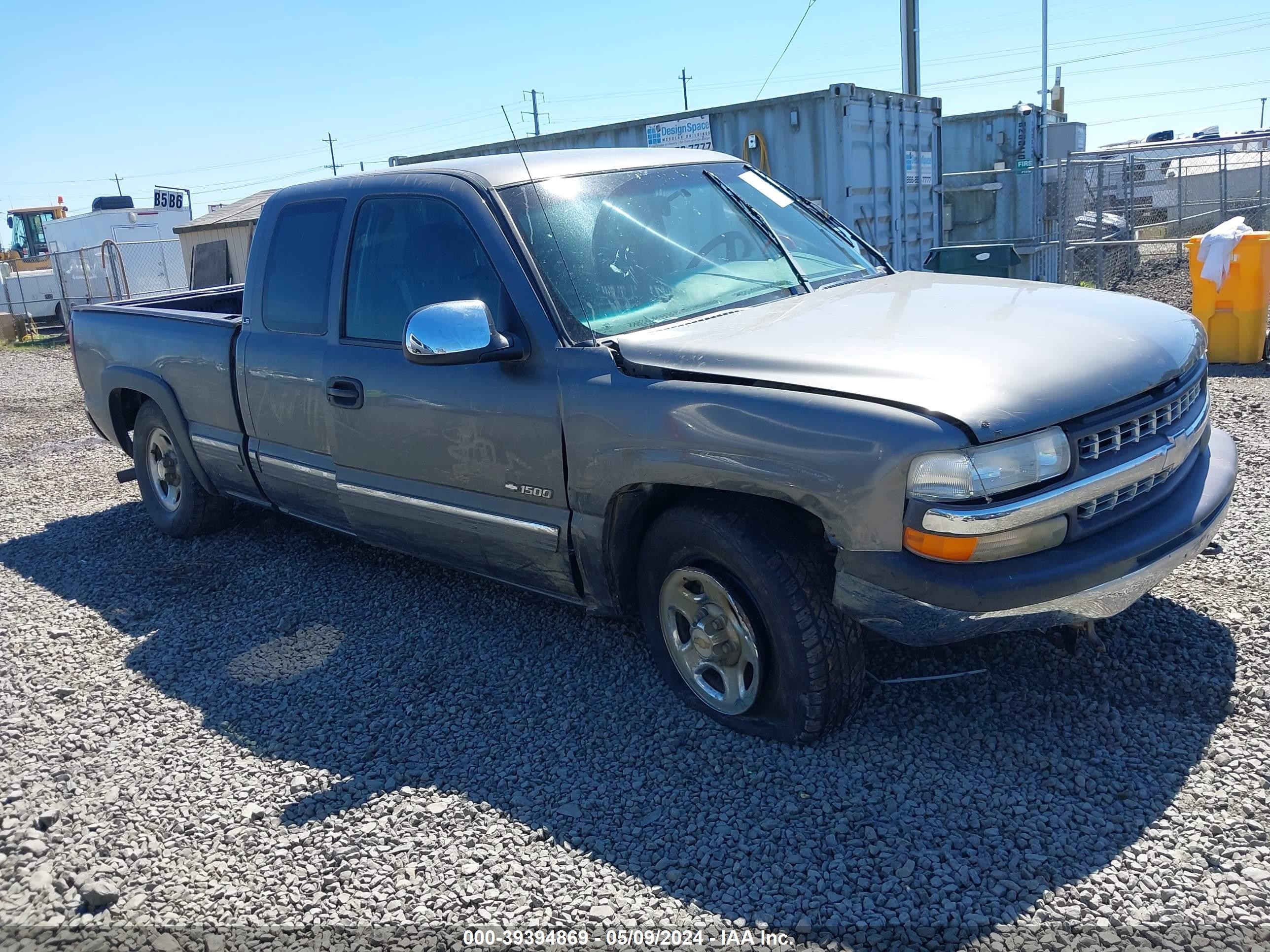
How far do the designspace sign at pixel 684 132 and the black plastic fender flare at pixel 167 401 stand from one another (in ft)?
23.4

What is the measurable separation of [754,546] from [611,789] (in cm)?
90

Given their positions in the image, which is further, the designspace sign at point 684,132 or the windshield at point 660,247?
the designspace sign at point 684,132

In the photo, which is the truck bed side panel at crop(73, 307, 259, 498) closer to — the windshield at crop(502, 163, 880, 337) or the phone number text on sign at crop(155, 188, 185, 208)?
the windshield at crop(502, 163, 880, 337)

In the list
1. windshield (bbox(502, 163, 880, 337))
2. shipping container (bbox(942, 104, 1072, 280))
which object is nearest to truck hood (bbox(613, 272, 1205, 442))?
windshield (bbox(502, 163, 880, 337))

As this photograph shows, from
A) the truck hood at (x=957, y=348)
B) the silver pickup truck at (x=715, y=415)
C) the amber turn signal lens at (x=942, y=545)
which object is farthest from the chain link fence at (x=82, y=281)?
the amber turn signal lens at (x=942, y=545)

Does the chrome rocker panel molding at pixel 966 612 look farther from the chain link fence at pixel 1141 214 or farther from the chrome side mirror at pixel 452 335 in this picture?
the chain link fence at pixel 1141 214

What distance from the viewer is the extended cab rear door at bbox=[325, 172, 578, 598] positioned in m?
3.75

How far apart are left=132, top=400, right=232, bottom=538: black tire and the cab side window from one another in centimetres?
203

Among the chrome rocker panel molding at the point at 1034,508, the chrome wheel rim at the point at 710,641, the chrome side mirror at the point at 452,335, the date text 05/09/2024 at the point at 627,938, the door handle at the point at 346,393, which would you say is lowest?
the date text 05/09/2024 at the point at 627,938

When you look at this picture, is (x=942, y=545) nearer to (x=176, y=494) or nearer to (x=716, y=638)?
(x=716, y=638)

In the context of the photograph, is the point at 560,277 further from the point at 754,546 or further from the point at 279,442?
the point at 279,442

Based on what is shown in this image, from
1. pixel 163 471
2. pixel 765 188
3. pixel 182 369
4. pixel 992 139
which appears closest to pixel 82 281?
pixel 992 139

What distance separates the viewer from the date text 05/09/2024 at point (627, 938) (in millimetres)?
2600

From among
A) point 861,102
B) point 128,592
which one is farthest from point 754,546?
point 861,102
